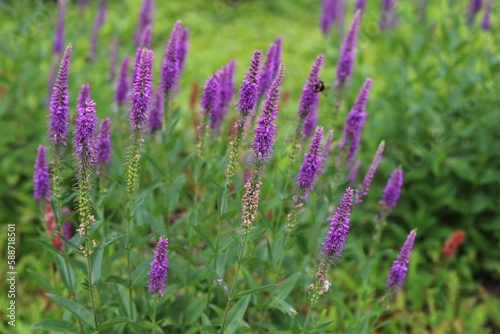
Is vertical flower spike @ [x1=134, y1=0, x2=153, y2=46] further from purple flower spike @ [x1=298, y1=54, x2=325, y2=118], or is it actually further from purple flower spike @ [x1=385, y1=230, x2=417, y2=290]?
purple flower spike @ [x1=385, y1=230, x2=417, y2=290]

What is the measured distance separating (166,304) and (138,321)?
45 centimetres

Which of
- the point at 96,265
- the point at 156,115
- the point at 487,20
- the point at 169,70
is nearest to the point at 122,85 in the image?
the point at 156,115

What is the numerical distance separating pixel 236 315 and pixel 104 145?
3.92ft

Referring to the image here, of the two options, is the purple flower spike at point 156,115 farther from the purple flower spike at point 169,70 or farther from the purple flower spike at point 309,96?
the purple flower spike at point 309,96

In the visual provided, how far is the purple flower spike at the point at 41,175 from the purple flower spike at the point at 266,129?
1314 mm

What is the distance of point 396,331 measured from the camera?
4473 mm

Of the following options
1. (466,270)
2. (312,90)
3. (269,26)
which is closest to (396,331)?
(466,270)

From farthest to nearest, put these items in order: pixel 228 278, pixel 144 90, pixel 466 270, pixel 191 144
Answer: pixel 191 144, pixel 466 270, pixel 228 278, pixel 144 90

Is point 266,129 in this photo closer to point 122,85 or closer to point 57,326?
point 57,326

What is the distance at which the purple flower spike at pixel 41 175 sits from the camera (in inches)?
121

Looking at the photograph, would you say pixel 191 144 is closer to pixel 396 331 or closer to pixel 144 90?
pixel 396 331

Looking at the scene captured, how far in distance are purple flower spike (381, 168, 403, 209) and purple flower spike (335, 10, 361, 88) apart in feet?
2.39

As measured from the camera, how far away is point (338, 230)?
2.43 m

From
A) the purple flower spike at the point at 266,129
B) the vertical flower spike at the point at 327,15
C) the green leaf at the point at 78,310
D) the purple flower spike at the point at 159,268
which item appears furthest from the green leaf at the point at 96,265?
the vertical flower spike at the point at 327,15
